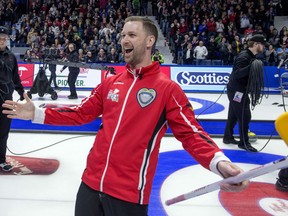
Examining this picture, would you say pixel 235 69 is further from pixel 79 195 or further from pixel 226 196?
pixel 79 195

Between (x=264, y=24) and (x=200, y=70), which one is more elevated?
(x=264, y=24)

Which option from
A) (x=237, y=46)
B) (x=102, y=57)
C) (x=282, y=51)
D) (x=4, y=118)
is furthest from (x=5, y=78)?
(x=282, y=51)

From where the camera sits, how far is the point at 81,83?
470 inches

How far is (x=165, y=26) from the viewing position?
61.1 ft

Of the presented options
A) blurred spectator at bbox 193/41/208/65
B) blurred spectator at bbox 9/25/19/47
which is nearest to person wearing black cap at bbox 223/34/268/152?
blurred spectator at bbox 193/41/208/65

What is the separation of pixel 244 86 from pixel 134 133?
13.0 feet

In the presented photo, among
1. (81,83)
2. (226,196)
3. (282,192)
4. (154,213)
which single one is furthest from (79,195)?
(81,83)

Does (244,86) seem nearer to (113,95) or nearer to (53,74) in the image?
(113,95)

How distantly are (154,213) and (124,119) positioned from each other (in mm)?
1769

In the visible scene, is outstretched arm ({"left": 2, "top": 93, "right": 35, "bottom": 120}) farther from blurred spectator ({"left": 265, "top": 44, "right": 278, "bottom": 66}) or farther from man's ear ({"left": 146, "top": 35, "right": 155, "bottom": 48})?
blurred spectator ({"left": 265, "top": 44, "right": 278, "bottom": 66})

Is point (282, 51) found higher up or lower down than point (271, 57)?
higher up

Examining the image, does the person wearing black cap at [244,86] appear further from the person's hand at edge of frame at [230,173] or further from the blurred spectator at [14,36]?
the blurred spectator at [14,36]

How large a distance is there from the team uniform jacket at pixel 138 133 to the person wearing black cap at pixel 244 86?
3565 millimetres

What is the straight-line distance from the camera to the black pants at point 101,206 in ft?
6.03
